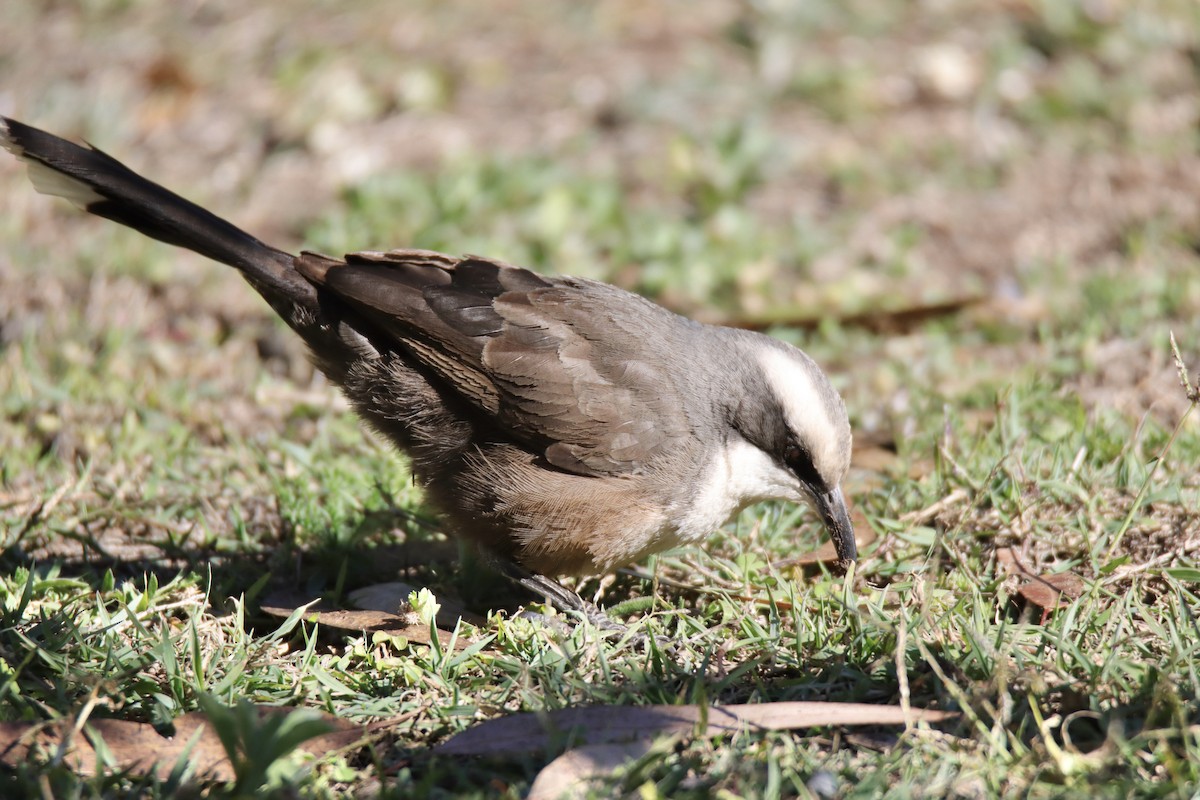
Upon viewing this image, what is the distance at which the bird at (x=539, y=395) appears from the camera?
427cm

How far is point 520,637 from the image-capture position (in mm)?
3865

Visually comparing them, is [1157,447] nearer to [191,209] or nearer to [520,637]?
[520,637]

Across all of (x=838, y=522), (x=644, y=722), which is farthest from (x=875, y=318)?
(x=644, y=722)

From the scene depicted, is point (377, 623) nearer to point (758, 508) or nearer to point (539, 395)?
point (539, 395)

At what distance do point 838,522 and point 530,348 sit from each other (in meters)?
1.32

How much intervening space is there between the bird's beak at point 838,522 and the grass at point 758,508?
5.9 inches

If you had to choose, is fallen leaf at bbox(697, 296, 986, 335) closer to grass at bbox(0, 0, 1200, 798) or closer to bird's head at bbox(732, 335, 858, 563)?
grass at bbox(0, 0, 1200, 798)

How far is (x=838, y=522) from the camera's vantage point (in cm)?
431

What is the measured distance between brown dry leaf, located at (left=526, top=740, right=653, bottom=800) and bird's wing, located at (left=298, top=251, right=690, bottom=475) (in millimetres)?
1358

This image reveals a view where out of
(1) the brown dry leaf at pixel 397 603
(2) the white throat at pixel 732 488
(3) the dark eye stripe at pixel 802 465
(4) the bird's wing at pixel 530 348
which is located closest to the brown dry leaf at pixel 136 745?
(1) the brown dry leaf at pixel 397 603

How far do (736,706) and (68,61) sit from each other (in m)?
7.81

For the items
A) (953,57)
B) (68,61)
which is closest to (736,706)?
(953,57)

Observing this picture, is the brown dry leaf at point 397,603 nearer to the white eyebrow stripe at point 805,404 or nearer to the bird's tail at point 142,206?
the bird's tail at point 142,206

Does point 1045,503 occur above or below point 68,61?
below
